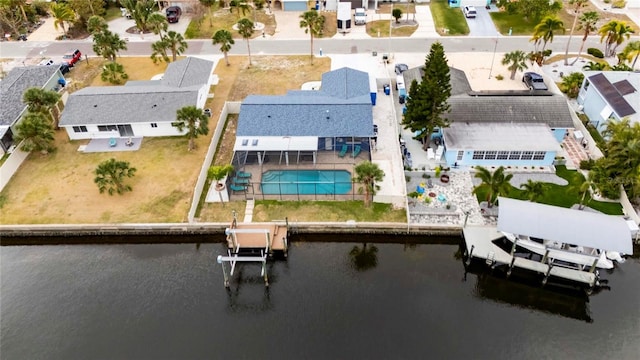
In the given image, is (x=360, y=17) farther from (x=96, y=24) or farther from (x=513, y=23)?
(x=96, y=24)

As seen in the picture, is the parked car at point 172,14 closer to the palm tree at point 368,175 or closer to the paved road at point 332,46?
the paved road at point 332,46

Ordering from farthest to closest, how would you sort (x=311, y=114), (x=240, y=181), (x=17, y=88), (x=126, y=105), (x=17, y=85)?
(x=17, y=85) < (x=17, y=88) < (x=126, y=105) < (x=311, y=114) < (x=240, y=181)

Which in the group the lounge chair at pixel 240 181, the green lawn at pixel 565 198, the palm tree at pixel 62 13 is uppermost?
the palm tree at pixel 62 13

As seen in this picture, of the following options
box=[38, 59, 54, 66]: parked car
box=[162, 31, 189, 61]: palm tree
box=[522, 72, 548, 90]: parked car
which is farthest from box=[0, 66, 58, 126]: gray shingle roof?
box=[522, 72, 548, 90]: parked car

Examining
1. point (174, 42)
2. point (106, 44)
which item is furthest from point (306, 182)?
point (106, 44)

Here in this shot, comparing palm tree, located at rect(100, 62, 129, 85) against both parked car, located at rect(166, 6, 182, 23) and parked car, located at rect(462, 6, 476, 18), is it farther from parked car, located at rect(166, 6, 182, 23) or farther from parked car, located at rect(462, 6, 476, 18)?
parked car, located at rect(462, 6, 476, 18)

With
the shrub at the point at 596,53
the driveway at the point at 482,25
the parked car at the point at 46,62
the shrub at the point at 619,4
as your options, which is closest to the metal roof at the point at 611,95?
the shrub at the point at 596,53
